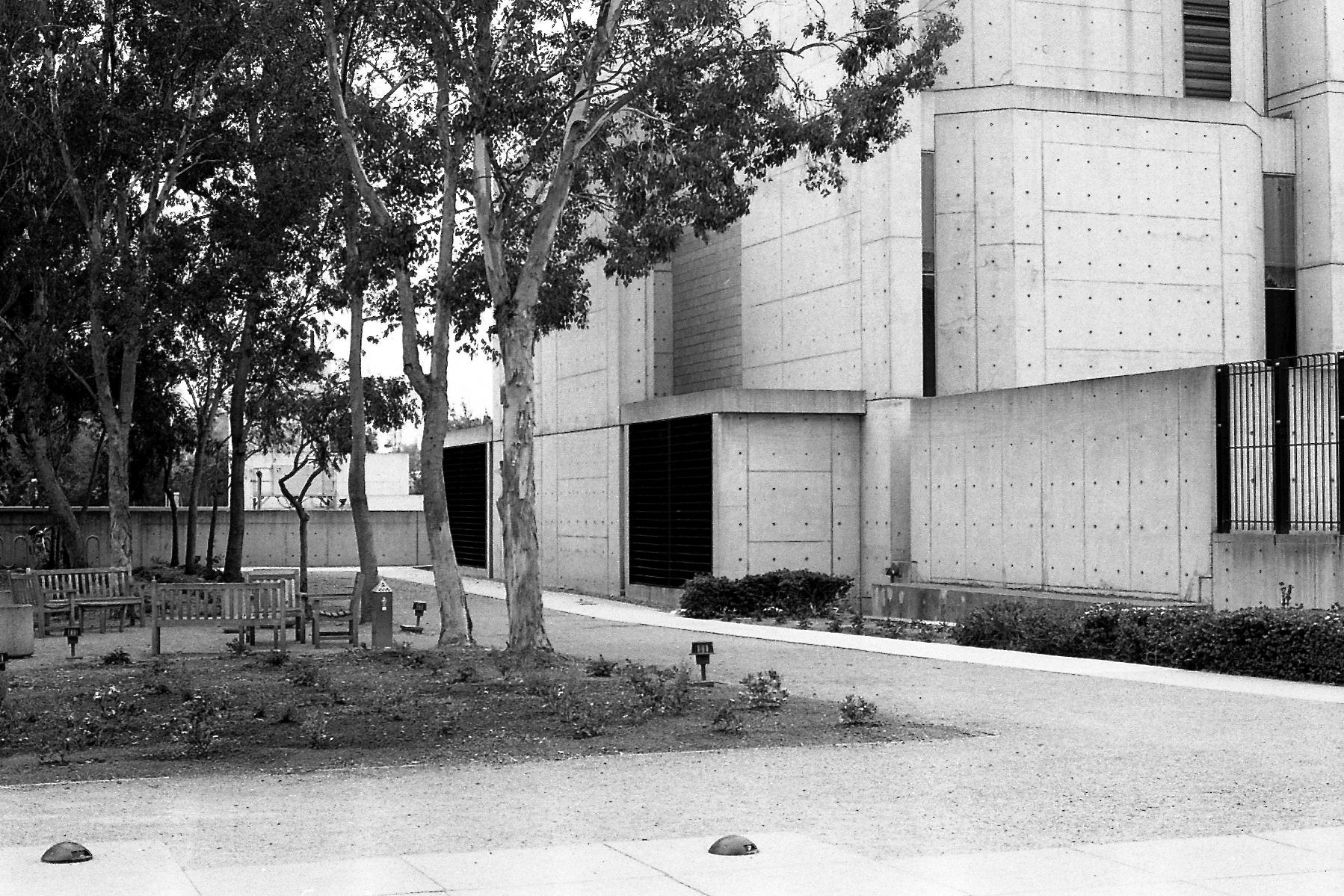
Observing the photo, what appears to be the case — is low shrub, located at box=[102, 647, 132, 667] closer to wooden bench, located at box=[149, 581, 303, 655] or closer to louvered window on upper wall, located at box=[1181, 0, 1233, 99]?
wooden bench, located at box=[149, 581, 303, 655]

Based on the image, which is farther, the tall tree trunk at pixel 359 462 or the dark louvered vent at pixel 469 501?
the dark louvered vent at pixel 469 501

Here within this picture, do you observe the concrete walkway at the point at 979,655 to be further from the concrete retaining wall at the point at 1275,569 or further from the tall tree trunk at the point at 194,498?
the tall tree trunk at the point at 194,498

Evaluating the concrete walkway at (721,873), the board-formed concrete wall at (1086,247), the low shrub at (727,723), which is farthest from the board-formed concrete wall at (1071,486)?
the concrete walkway at (721,873)

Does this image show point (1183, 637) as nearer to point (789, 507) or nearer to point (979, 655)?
point (979, 655)

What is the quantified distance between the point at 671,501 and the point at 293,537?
2829 centimetres

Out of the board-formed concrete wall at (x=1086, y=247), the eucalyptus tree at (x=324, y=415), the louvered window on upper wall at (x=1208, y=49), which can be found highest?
the louvered window on upper wall at (x=1208, y=49)

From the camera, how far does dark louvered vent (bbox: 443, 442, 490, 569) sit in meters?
44.7

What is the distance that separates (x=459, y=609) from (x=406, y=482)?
105049mm

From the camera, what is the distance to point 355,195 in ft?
80.1

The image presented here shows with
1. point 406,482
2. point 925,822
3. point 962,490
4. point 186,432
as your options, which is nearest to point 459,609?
point 962,490

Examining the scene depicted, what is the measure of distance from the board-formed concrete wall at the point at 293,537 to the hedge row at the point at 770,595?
29.7 metres

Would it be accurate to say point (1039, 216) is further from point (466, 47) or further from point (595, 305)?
point (466, 47)

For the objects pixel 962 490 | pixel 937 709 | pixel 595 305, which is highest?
pixel 595 305

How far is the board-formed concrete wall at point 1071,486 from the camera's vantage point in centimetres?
2264
